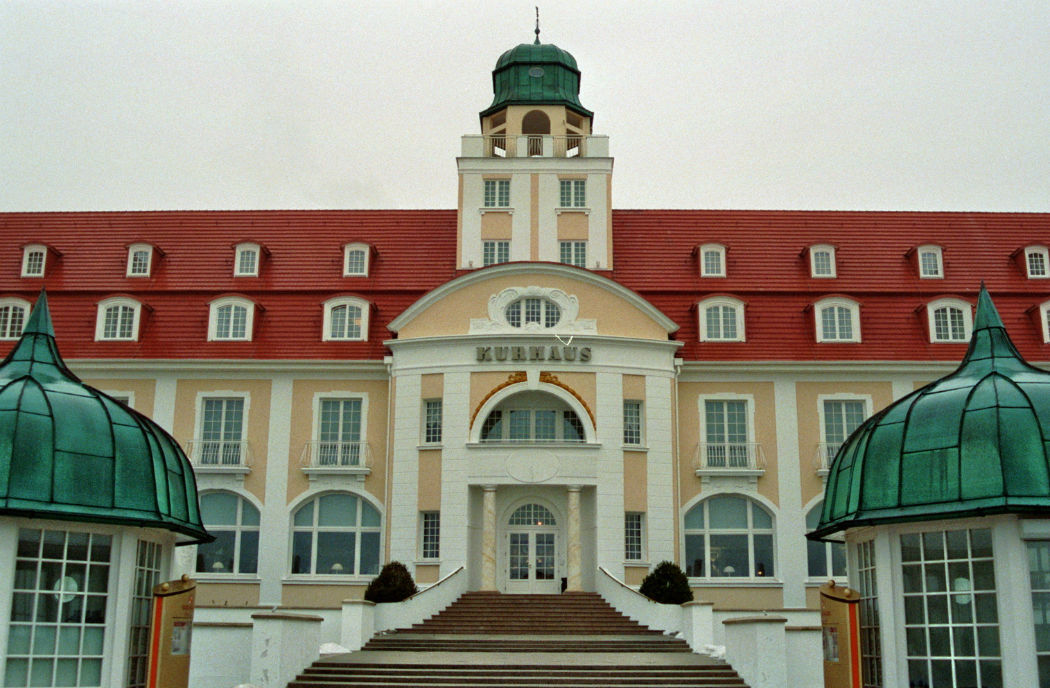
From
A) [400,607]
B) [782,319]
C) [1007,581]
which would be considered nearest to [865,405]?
[782,319]

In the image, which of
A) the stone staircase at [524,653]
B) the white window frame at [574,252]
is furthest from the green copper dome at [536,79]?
the stone staircase at [524,653]

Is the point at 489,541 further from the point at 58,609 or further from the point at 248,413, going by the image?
the point at 58,609

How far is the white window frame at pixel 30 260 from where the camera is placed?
42.0m

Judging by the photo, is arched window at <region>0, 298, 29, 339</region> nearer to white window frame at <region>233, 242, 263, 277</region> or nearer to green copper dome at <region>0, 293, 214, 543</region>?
white window frame at <region>233, 242, 263, 277</region>

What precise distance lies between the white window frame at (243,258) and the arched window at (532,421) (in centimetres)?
1058

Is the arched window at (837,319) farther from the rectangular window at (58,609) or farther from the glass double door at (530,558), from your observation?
the rectangular window at (58,609)

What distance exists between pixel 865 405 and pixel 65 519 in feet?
87.7

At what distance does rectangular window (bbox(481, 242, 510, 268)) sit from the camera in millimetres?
41094

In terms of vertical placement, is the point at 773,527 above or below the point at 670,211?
below

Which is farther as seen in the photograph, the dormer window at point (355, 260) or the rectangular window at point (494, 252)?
the dormer window at point (355, 260)

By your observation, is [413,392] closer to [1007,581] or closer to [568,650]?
[568,650]

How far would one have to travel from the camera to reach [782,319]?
4009 cm

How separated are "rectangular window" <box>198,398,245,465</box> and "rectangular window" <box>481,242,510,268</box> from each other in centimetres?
920

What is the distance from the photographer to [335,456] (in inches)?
1511
